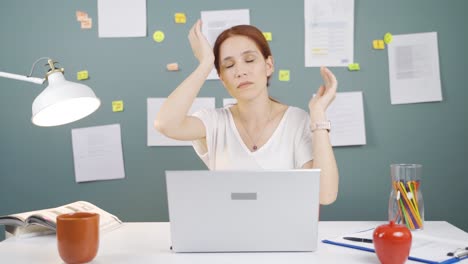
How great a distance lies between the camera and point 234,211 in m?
1.13

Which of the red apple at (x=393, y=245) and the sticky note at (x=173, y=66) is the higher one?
the sticky note at (x=173, y=66)

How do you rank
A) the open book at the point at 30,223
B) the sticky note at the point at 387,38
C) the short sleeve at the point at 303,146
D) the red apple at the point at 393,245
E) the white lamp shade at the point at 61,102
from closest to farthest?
the red apple at the point at 393,245
the white lamp shade at the point at 61,102
the open book at the point at 30,223
the short sleeve at the point at 303,146
the sticky note at the point at 387,38

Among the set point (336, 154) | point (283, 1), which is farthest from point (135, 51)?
point (336, 154)

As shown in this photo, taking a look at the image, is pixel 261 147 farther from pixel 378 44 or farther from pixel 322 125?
pixel 378 44

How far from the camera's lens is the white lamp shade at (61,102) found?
3.97 feet

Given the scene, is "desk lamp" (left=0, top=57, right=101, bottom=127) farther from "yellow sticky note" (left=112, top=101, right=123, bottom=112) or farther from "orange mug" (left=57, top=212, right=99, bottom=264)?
"yellow sticky note" (left=112, top=101, right=123, bottom=112)

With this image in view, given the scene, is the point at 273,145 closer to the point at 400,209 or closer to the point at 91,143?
the point at 400,209

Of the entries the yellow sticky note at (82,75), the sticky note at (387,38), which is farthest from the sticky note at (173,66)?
the sticky note at (387,38)

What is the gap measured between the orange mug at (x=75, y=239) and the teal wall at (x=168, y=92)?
153cm

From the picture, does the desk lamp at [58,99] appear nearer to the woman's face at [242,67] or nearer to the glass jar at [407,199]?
the woman's face at [242,67]

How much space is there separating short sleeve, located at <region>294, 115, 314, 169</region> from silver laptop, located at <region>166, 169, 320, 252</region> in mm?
607

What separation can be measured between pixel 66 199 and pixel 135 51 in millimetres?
865

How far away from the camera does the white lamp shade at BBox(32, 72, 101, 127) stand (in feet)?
3.97

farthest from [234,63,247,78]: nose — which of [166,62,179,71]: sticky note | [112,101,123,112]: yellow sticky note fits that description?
[112,101,123,112]: yellow sticky note
